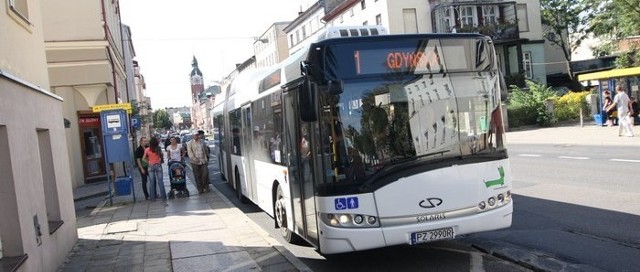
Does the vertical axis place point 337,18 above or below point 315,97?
above

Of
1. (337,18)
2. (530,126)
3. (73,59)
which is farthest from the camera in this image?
(337,18)

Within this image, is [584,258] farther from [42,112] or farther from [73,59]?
[73,59]

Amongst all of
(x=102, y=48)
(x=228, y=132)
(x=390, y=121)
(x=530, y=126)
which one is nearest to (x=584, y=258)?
(x=390, y=121)

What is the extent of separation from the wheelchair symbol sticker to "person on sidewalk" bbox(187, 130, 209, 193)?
34.3 feet

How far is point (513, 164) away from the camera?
52.5ft

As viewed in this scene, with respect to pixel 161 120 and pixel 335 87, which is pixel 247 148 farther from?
pixel 161 120

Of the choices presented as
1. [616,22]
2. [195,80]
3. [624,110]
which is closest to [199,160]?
[624,110]

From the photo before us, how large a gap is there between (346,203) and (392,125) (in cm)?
95

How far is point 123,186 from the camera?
15836 millimetres

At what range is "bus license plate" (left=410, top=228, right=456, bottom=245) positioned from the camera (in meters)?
5.95

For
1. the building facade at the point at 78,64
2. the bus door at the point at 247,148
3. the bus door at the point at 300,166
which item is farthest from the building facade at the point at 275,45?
the bus door at the point at 300,166

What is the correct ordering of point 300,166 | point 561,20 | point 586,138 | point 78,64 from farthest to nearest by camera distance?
point 561,20, point 78,64, point 586,138, point 300,166

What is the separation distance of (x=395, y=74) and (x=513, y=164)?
11.1 m

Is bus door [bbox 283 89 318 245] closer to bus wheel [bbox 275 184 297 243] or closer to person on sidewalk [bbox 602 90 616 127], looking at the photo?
bus wheel [bbox 275 184 297 243]
